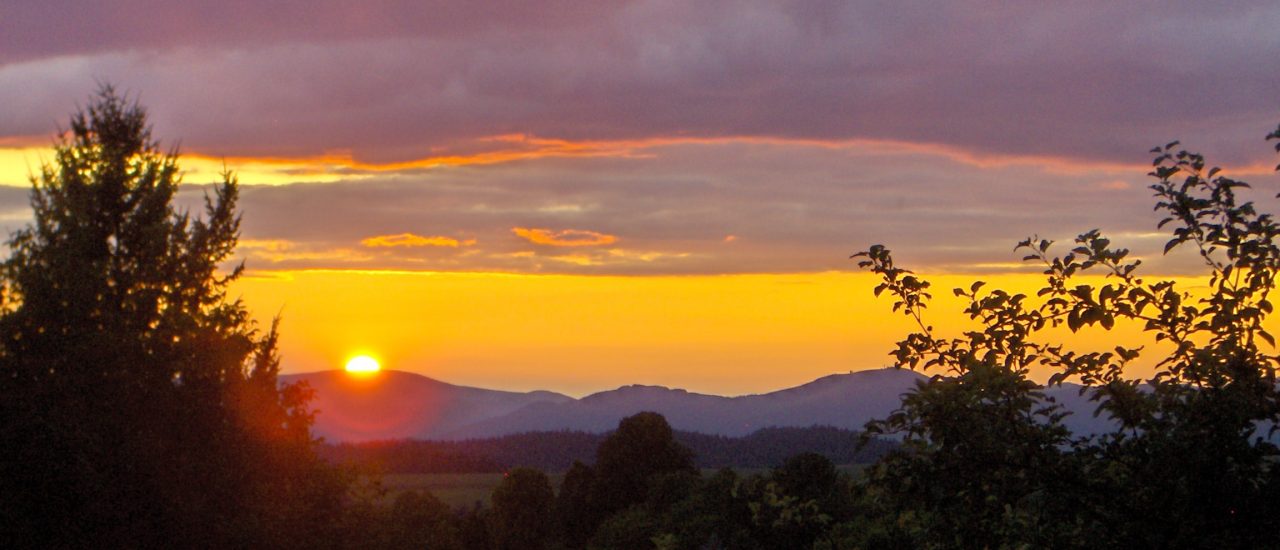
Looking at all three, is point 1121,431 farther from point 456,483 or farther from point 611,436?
point 456,483

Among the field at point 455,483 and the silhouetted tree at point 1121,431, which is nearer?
the silhouetted tree at point 1121,431

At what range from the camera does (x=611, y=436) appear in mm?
83812

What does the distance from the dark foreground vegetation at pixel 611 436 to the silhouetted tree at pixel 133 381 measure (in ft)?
0.23

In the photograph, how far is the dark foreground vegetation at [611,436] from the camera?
8.13 m

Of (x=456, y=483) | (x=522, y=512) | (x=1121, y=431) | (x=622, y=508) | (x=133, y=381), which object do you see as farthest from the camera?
(x=456, y=483)

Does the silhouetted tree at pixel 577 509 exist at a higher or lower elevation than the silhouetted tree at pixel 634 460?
lower

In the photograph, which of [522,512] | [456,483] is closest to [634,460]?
[522,512]

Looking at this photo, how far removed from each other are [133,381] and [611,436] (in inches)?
2136

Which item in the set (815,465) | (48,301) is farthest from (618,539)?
(48,301)

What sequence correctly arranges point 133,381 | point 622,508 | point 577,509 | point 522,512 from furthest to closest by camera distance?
point 522,512, point 577,509, point 622,508, point 133,381

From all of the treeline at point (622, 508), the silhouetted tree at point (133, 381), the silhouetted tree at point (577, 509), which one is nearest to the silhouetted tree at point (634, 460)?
the treeline at point (622, 508)

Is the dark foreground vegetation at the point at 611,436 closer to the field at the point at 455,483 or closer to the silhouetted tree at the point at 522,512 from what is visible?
the silhouetted tree at the point at 522,512

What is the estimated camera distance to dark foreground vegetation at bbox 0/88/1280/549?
320 inches

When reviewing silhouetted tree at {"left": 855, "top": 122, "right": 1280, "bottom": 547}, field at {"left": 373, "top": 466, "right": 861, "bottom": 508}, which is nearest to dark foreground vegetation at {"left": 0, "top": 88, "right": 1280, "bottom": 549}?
silhouetted tree at {"left": 855, "top": 122, "right": 1280, "bottom": 547}
